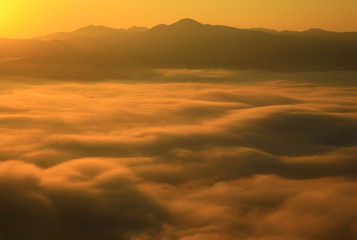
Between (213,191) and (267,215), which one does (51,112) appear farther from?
(267,215)

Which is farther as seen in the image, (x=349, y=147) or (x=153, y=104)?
(x=153, y=104)

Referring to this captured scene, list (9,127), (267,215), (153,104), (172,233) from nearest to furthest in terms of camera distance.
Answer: (172,233) → (267,215) → (9,127) → (153,104)

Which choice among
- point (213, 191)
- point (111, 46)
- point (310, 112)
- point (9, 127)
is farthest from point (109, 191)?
point (111, 46)

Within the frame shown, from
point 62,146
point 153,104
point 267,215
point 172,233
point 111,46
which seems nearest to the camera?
point 172,233

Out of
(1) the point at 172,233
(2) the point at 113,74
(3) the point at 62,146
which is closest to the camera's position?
(1) the point at 172,233

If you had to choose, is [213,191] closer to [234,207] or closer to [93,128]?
[234,207]

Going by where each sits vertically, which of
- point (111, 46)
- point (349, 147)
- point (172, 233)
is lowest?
point (172, 233)

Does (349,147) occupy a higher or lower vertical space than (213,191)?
higher

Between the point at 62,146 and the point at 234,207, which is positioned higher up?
the point at 62,146

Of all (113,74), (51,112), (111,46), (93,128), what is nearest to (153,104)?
(51,112)
